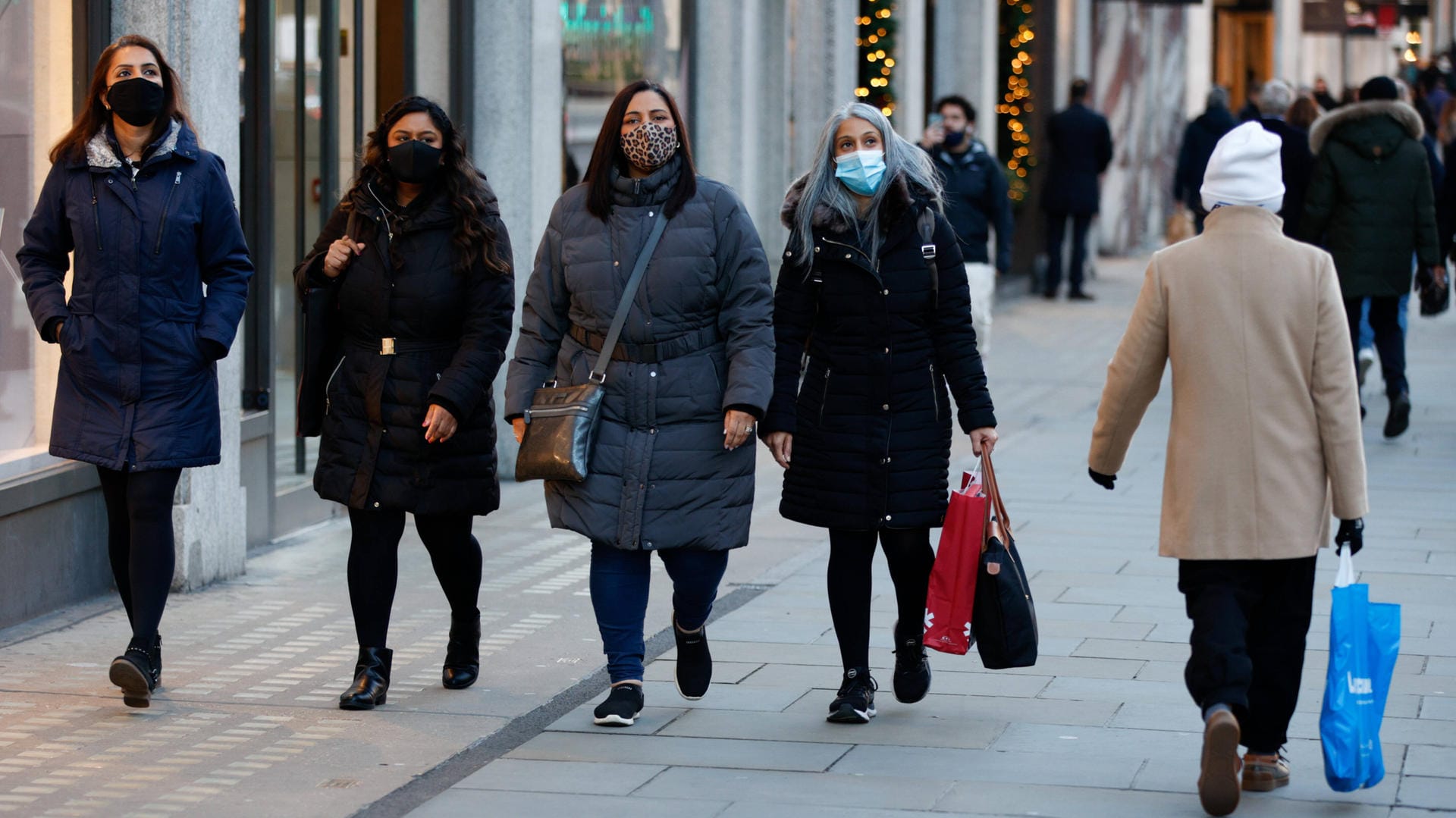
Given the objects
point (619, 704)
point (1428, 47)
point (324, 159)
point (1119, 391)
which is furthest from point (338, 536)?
point (1428, 47)

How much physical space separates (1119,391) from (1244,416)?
299 millimetres

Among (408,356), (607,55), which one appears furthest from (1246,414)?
(607,55)

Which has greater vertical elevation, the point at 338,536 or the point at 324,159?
the point at 324,159

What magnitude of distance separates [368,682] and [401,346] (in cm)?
93

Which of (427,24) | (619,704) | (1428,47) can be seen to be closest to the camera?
(619,704)

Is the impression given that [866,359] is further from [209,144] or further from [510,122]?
[510,122]

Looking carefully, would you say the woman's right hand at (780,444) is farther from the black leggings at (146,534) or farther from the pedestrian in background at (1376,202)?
the pedestrian in background at (1376,202)

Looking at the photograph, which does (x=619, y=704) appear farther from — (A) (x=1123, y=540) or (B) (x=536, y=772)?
(A) (x=1123, y=540)

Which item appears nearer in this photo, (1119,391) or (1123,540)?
(1119,391)

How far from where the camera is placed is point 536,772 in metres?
5.59

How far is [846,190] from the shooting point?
609 cm

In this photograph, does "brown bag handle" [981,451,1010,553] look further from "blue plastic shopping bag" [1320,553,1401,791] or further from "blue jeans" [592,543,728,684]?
"blue plastic shopping bag" [1320,553,1401,791]

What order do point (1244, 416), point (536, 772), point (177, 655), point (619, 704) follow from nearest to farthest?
point (1244, 416)
point (536, 772)
point (619, 704)
point (177, 655)

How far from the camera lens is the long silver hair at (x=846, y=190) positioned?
605 cm
